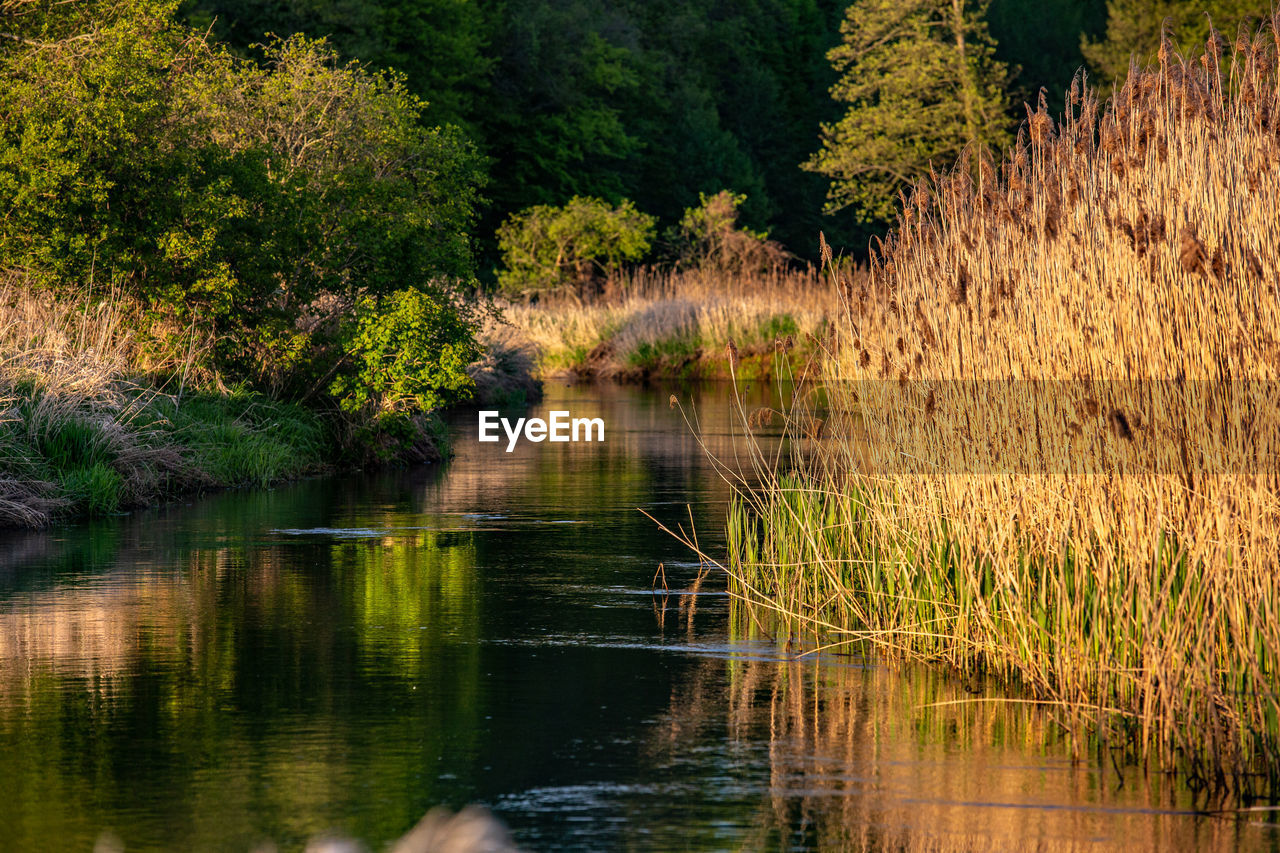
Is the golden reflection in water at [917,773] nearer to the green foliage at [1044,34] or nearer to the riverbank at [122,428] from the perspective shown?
the riverbank at [122,428]

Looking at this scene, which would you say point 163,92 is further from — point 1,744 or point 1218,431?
point 1218,431

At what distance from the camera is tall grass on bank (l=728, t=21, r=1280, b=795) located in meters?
8.03

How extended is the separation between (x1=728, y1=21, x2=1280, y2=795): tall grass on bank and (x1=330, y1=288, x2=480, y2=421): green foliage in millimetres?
10616

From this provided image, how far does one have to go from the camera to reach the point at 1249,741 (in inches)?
305

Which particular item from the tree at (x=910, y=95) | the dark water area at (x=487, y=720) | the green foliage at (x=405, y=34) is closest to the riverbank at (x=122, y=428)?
the dark water area at (x=487, y=720)

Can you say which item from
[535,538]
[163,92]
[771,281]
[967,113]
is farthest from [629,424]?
[967,113]

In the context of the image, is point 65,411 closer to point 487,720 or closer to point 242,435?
point 242,435

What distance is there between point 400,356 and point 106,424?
15.6ft

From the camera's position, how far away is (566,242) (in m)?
54.6

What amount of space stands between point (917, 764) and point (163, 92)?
16.9 meters

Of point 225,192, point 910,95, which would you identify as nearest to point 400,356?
point 225,192

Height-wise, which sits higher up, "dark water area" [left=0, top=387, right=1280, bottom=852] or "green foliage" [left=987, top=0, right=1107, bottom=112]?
"green foliage" [left=987, top=0, right=1107, bottom=112]

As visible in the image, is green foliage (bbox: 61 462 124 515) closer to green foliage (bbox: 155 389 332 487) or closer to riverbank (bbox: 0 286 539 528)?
riverbank (bbox: 0 286 539 528)

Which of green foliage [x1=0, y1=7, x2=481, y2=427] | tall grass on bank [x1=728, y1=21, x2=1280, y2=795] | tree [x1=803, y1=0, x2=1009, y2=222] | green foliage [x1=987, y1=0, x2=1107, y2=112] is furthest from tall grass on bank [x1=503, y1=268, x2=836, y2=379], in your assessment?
tall grass on bank [x1=728, y1=21, x2=1280, y2=795]
